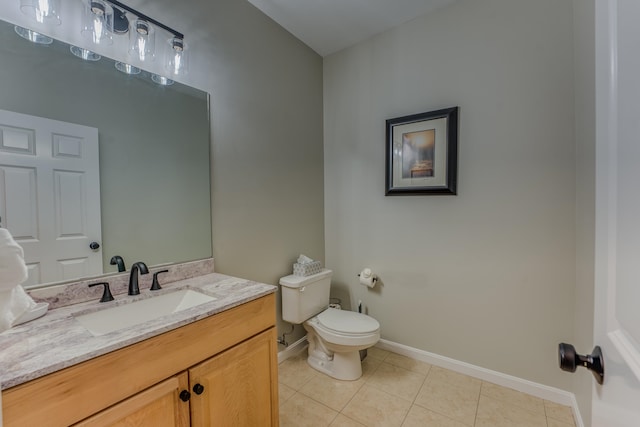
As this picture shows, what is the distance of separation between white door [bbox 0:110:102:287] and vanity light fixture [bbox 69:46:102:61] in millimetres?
308

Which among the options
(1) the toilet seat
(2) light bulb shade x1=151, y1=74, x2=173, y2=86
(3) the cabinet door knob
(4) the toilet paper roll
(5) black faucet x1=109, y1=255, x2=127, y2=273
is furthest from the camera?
(4) the toilet paper roll

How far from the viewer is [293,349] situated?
2227mm

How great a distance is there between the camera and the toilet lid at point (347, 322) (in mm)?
1822

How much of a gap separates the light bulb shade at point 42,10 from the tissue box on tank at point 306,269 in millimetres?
1841

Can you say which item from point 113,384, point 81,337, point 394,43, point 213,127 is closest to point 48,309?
point 81,337

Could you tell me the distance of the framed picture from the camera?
1.93m

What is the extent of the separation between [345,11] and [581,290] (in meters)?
2.34

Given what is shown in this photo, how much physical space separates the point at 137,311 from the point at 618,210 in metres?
1.57

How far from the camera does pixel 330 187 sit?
2572 millimetres

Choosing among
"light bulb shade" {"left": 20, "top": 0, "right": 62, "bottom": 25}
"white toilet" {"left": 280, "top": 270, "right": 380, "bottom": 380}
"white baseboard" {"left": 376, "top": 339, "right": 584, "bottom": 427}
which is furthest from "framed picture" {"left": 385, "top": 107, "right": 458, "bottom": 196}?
"light bulb shade" {"left": 20, "top": 0, "right": 62, "bottom": 25}

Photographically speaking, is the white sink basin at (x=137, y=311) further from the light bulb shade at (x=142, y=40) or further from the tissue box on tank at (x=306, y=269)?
the light bulb shade at (x=142, y=40)

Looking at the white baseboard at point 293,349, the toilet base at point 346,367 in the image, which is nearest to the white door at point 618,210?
the toilet base at point 346,367

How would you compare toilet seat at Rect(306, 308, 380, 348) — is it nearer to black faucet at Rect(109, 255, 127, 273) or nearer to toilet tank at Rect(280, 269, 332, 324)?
toilet tank at Rect(280, 269, 332, 324)

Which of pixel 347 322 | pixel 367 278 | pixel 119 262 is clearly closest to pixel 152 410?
pixel 119 262
